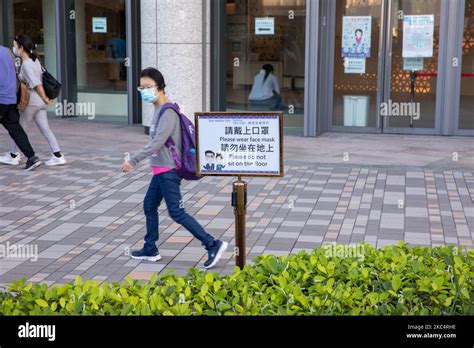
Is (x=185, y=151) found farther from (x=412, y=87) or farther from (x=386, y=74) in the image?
(x=412, y=87)

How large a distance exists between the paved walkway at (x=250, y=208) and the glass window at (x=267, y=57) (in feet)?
6.88

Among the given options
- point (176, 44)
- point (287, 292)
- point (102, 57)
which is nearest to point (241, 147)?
point (287, 292)

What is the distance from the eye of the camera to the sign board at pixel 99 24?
15.7 m

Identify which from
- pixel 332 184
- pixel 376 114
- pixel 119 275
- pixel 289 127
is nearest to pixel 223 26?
pixel 289 127

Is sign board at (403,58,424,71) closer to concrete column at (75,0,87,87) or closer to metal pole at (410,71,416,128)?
metal pole at (410,71,416,128)

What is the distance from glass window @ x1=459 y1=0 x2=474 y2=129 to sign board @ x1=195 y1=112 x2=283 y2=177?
934cm

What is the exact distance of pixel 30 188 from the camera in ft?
31.5

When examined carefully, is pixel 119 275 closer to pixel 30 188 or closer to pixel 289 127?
pixel 30 188

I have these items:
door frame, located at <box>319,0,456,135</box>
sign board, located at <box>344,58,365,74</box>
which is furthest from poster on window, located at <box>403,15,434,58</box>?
sign board, located at <box>344,58,365,74</box>

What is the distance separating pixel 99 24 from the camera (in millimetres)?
15805

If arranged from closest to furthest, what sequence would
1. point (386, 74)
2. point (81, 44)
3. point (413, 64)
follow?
point (413, 64)
point (386, 74)
point (81, 44)

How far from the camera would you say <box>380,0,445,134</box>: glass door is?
13891 mm

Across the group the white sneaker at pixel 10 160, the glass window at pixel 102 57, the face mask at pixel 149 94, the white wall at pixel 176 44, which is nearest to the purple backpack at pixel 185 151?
the face mask at pixel 149 94

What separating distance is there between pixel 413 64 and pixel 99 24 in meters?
6.43
